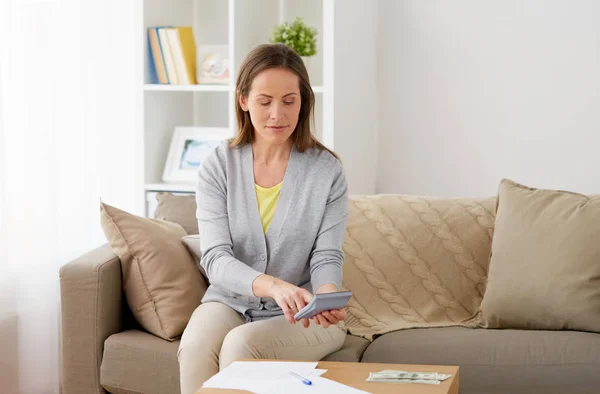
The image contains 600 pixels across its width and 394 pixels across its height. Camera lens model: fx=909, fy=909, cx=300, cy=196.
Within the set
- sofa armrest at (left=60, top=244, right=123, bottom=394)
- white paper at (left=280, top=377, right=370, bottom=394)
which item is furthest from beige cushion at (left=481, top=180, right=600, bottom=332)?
sofa armrest at (left=60, top=244, right=123, bottom=394)

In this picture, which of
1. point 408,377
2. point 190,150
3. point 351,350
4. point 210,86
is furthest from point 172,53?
point 408,377

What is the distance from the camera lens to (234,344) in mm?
2115

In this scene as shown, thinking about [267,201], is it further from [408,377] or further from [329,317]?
[408,377]

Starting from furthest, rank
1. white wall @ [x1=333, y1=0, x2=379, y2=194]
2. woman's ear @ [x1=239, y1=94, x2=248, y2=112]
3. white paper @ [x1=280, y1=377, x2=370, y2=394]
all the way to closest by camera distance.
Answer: white wall @ [x1=333, y1=0, x2=379, y2=194], woman's ear @ [x1=239, y1=94, x2=248, y2=112], white paper @ [x1=280, y1=377, x2=370, y2=394]

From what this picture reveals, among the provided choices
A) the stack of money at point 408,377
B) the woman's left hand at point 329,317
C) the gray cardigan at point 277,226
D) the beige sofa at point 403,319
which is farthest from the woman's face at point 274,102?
the stack of money at point 408,377

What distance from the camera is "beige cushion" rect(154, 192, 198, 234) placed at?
2941 millimetres

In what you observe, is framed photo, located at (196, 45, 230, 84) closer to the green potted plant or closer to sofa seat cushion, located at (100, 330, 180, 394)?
the green potted plant

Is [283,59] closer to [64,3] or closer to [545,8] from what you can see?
[64,3]

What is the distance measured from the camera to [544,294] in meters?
2.59

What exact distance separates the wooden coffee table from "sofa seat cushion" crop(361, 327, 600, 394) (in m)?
0.53

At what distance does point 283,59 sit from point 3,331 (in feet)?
4.23

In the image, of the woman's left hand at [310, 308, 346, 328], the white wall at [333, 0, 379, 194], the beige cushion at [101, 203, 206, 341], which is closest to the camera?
the woman's left hand at [310, 308, 346, 328]

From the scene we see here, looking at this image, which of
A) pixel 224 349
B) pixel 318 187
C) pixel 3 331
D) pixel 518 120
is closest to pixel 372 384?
pixel 224 349

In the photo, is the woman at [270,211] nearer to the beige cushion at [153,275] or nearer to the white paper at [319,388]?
the beige cushion at [153,275]
